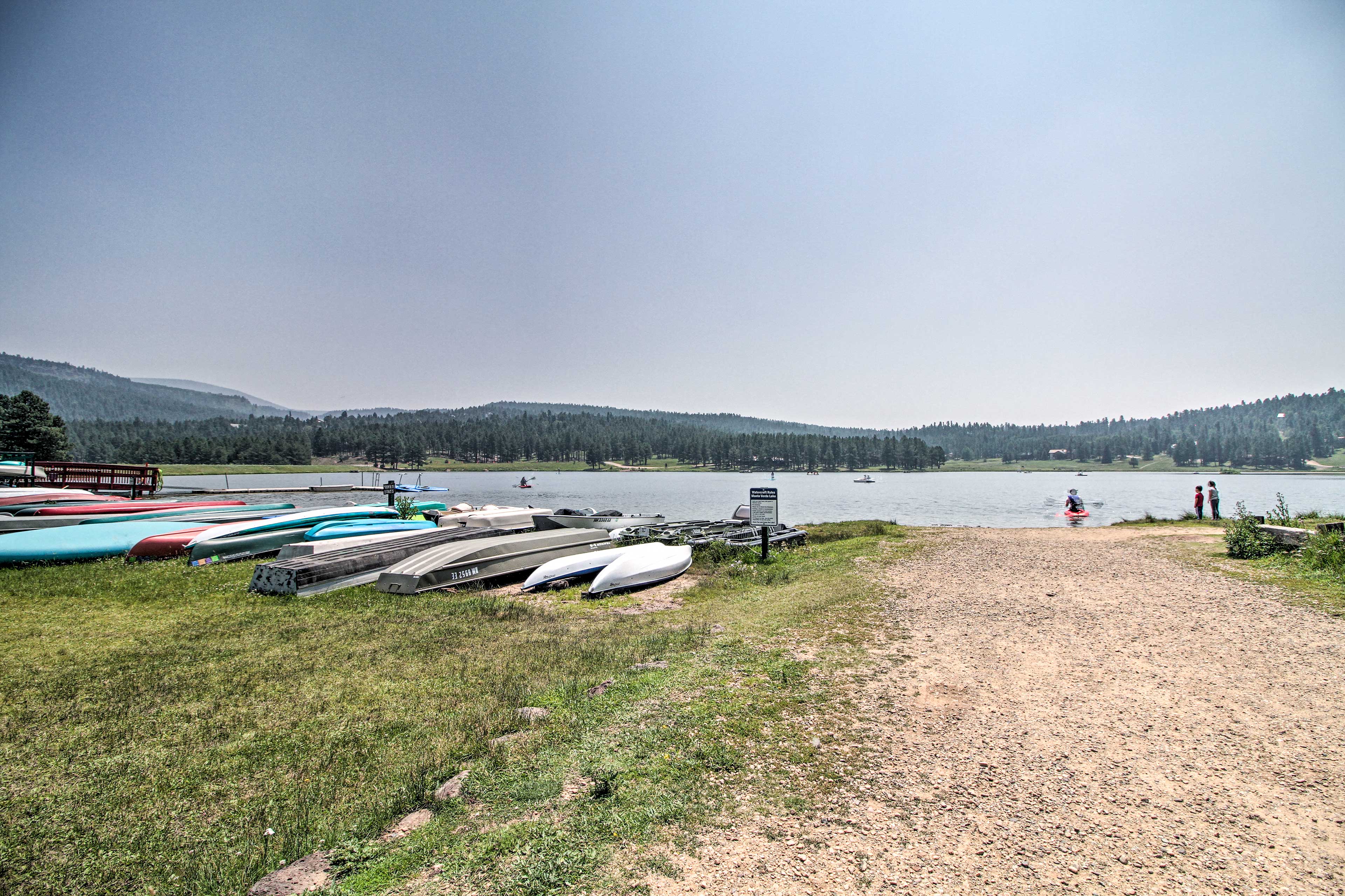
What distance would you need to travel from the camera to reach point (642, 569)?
38.7ft

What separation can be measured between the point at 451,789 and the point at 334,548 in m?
9.35

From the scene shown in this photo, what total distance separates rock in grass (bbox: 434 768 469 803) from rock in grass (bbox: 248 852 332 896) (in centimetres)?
68

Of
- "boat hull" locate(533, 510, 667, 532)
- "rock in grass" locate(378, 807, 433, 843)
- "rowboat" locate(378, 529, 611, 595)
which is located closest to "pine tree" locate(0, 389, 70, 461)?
"boat hull" locate(533, 510, 667, 532)

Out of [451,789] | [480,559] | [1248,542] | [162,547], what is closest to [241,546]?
[162,547]

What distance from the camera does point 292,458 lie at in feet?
391

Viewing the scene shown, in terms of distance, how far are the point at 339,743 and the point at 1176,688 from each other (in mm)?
7052

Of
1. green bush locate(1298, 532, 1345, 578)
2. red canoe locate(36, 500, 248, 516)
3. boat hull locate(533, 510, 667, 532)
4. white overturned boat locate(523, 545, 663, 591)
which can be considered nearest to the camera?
green bush locate(1298, 532, 1345, 578)

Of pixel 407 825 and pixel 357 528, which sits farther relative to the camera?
pixel 357 528

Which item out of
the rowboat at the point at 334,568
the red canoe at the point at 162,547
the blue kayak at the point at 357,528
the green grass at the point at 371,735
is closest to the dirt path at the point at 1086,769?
the green grass at the point at 371,735

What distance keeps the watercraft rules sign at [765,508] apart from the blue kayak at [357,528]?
7.75 meters

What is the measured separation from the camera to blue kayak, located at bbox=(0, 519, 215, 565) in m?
11.2

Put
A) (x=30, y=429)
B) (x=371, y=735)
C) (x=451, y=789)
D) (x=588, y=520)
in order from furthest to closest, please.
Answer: (x=30, y=429)
(x=588, y=520)
(x=371, y=735)
(x=451, y=789)

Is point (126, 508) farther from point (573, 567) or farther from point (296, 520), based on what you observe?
point (573, 567)

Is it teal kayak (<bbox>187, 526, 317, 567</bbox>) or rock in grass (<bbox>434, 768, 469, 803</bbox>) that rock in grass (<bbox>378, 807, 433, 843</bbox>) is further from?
teal kayak (<bbox>187, 526, 317, 567</bbox>)
